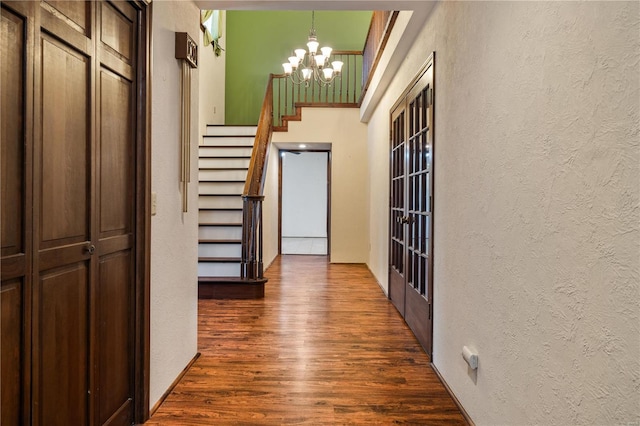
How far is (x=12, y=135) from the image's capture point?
1.07 m

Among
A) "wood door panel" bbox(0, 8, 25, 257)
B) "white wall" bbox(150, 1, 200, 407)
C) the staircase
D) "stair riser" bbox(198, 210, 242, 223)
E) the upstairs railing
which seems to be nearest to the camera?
"wood door panel" bbox(0, 8, 25, 257)

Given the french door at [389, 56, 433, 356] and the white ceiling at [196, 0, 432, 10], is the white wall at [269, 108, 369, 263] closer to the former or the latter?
the french door at [389, 56, 433, 356]

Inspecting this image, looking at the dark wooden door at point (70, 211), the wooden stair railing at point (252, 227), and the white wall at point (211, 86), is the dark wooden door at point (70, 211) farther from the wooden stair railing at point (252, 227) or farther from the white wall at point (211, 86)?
the white wall at point (211, 86)

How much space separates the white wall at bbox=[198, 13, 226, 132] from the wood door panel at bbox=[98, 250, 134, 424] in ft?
15.6

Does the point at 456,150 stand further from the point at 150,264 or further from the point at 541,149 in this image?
the point at 150,264

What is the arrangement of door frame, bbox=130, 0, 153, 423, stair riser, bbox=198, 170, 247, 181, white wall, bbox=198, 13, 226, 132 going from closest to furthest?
door frame, bbox=130, 0, 153, 423 < stair riser, bbox=198, 170, 247, 181 < white wall, bbox=198, 13, 226, 132

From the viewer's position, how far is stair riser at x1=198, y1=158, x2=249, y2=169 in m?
5.73

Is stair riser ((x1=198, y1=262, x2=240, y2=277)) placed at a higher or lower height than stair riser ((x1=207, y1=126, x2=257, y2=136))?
lower

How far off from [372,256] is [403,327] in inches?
98.2

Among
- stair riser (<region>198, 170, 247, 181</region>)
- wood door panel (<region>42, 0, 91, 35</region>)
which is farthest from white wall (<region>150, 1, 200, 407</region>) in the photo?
stair riser (<region>198, 170, 247, 181</region>)

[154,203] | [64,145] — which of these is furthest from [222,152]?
[64,145]

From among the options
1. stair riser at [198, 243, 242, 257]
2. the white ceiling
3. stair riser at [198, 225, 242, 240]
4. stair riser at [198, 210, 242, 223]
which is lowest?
stair riser at [198, 243, 242, 257]

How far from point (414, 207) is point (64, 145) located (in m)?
2.46

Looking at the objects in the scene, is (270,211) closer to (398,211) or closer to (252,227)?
(252,227)
